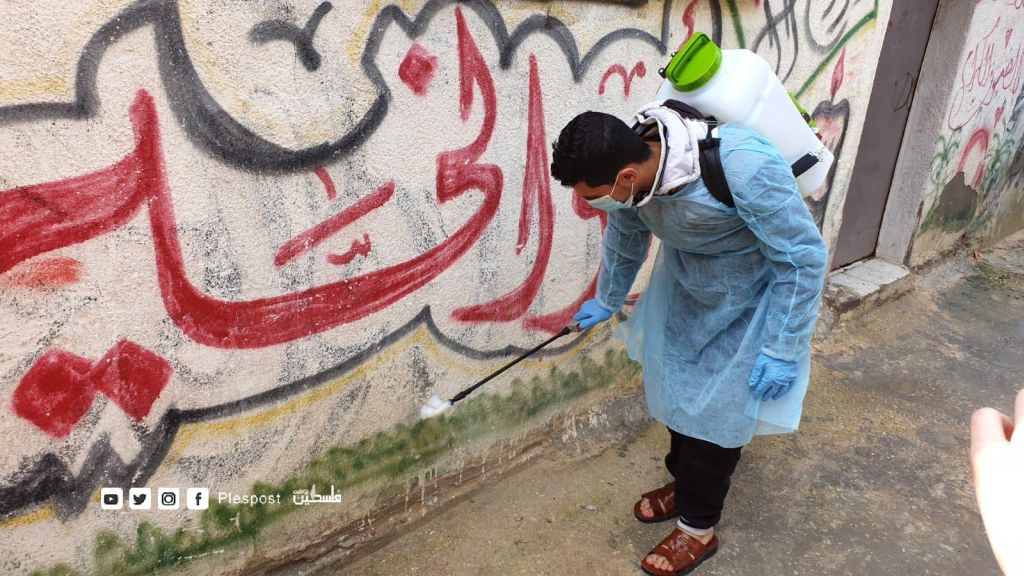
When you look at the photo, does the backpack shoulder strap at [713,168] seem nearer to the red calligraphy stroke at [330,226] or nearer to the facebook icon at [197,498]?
the red calligraphy stroke at [330,226]

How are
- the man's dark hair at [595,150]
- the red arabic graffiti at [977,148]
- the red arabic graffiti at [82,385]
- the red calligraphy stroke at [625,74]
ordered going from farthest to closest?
the red arabic graffiti at [977,148]
the red calligraphy stroke at [625,74]
the man's dark hair at [595,150]
the red arabic graffiti at [82,385]

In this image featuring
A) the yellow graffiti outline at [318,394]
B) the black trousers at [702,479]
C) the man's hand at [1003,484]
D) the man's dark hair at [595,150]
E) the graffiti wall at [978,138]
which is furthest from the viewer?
the graffiti wall at [978,138]

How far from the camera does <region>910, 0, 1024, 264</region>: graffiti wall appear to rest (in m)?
4.52

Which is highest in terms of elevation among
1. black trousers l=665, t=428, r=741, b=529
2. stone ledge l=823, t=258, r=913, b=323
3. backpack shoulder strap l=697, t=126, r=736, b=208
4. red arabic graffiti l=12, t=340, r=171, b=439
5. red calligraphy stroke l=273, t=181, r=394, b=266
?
backpack shoulder strap l=697, t=126, r=736, b=208

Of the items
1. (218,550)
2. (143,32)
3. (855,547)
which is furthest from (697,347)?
(143,32)

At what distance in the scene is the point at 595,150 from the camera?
163 cm

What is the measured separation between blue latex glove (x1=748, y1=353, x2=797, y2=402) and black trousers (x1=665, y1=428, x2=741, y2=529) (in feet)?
0.97

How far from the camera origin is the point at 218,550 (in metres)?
1.93

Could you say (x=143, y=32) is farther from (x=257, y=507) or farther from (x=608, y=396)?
(x=608, y=396)

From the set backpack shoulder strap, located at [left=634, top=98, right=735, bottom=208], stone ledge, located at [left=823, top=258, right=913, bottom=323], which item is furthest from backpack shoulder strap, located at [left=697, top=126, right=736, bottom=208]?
stone ledge, located at [left=823, top=258, right=913, bottom=323]

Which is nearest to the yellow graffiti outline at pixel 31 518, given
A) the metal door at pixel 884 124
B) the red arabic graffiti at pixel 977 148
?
the metal door at pixel 884 124

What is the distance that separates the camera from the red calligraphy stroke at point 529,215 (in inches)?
89.9

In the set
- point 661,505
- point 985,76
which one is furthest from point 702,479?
point 985,76

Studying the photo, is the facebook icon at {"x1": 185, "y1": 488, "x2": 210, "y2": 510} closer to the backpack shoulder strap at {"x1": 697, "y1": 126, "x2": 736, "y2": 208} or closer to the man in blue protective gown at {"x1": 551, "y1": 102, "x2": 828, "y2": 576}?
the man in blue protective gown at {"x1": 551, "y1": 102, "x2": 828, "y2": 576}
